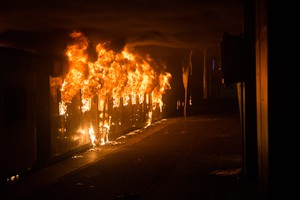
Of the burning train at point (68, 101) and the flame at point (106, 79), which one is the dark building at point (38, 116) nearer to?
the burning train at point (68, 101)

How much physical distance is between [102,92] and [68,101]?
14.3 feet

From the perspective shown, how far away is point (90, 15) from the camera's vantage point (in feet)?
49.5

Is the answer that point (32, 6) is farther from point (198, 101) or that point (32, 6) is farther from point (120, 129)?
point (198, 101)

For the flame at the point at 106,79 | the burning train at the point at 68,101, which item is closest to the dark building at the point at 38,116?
the burning train at the point at 68,101

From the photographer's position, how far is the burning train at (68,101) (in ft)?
36.3

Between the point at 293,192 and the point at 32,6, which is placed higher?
the point at 32,6

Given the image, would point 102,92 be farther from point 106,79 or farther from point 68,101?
point 68,101

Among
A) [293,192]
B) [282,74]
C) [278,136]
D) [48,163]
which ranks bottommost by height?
[48,163]

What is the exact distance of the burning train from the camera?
36.3 ft

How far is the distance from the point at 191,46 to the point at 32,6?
1059 centimetres

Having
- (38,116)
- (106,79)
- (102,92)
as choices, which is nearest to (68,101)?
(38,116)

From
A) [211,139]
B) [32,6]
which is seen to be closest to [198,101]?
[211,139]

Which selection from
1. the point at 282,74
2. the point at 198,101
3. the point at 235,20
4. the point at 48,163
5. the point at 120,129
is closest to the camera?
the point at 282,74

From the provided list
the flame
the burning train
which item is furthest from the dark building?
the flame
